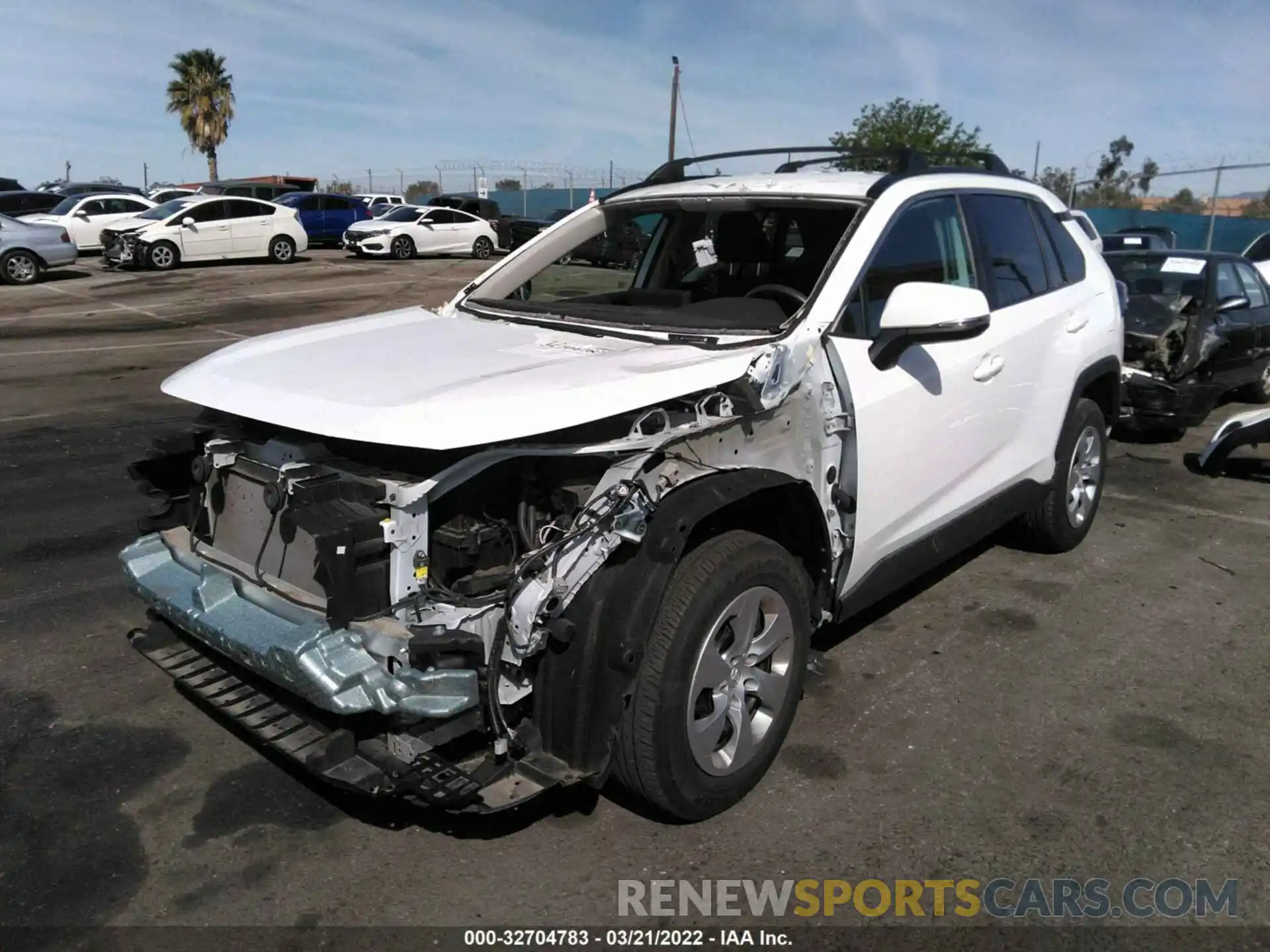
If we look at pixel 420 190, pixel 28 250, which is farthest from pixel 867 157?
pixel 420 190

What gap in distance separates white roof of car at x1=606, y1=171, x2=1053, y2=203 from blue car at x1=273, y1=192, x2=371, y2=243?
1055 inches

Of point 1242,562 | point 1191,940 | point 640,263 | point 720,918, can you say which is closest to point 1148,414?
point 1242,562

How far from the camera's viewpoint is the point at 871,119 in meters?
36.8

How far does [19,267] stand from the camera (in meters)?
20.4

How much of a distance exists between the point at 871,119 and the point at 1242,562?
34339 millimetres

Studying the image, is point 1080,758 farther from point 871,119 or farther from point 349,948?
point 871,119

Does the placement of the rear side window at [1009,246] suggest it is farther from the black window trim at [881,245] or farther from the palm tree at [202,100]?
the palm tree at [202,100]

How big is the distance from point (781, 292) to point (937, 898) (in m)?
2.28

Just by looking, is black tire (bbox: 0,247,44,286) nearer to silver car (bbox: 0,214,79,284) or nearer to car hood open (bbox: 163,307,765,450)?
silver car (bbox: 0,214,79,284)

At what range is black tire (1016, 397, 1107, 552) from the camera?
5.17m

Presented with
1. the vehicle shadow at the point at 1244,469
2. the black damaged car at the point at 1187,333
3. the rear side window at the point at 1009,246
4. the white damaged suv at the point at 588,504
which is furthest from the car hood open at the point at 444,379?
the black damaged car at the point at 1187,333

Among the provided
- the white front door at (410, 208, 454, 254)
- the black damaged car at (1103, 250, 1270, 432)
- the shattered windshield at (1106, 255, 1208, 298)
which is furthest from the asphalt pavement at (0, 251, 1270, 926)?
the white front door at (410, 208, 454, 254)

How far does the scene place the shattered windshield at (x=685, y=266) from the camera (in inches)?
154

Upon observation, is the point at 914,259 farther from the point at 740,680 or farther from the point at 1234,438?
the point at 1234,438
